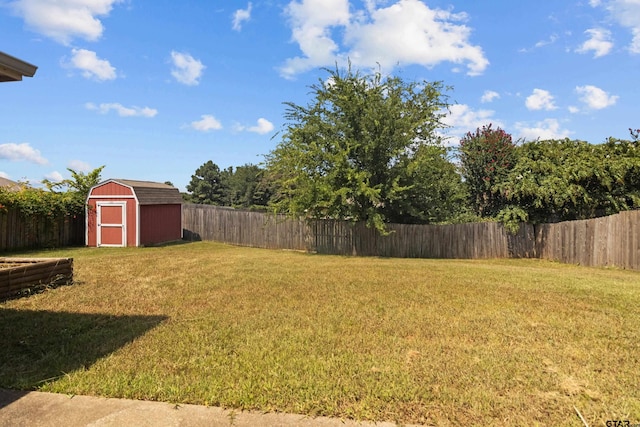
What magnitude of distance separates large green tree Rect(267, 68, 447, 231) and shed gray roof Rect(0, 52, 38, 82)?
1142cm

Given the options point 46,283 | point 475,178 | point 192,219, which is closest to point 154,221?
point 192,219

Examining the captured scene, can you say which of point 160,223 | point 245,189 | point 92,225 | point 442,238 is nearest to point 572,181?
point 442,238

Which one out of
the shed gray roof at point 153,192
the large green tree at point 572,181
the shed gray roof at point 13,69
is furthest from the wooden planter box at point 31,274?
the large green tree at point 572,181

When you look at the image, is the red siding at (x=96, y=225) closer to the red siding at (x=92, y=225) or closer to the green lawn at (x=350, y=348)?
the red siding at (x=92, y=225)

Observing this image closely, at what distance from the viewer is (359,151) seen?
16.2m

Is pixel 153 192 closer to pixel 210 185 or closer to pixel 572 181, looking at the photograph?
pixel 572 181

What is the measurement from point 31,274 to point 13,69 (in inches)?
191

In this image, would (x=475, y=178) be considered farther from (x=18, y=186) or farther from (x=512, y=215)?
(x=18, y=186)

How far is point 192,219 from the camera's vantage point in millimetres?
22203

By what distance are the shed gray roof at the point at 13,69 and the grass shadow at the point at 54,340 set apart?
2914 mm

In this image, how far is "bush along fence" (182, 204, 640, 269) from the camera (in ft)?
Result: 39.1

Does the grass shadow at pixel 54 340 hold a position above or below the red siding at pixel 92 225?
below

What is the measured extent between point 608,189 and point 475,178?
16.7 feet

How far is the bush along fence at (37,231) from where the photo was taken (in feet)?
47.2
